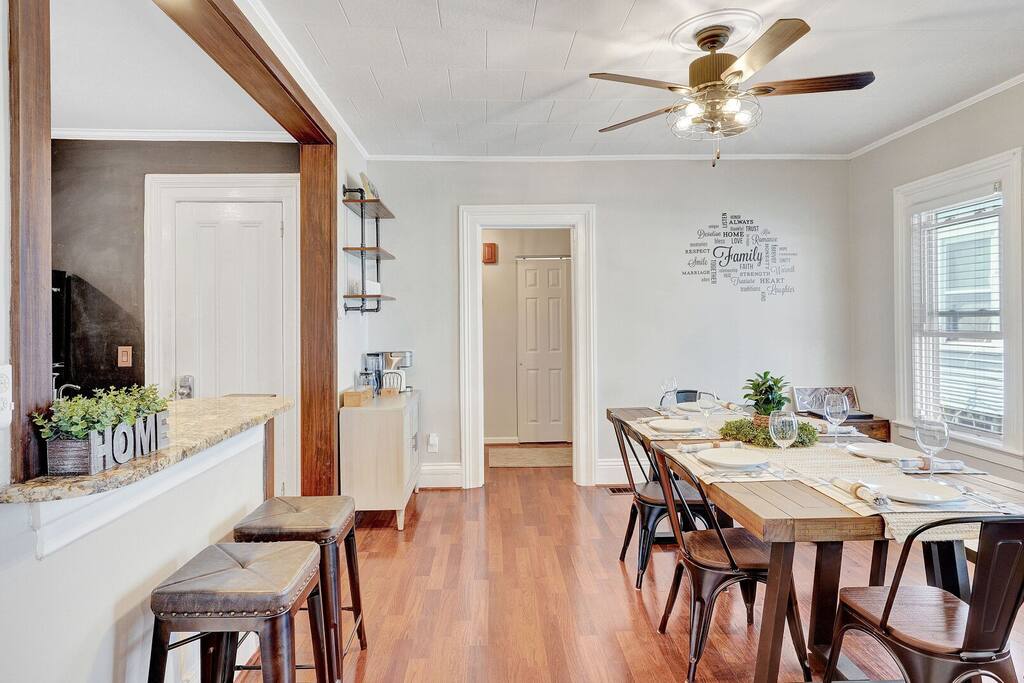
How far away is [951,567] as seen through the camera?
197 centimetres

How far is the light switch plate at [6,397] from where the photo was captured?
1.07m

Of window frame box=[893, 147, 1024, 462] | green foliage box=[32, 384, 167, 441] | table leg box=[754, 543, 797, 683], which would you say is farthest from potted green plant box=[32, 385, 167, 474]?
window frame box=[893, 147, 1024, 462]

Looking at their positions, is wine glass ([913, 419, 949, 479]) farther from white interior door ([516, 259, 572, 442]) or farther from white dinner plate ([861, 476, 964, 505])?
white interior door ([516, 259, 572, 442])

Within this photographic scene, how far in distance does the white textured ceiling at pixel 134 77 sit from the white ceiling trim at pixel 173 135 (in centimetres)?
2

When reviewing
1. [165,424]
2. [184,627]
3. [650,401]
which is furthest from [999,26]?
[184,627]

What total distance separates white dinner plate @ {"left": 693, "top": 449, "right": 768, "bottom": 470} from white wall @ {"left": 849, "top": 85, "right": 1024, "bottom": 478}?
7.33ft

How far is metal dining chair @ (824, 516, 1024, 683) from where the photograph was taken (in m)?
1.39

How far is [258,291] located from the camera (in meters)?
3.54

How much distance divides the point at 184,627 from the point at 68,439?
52 centimetres

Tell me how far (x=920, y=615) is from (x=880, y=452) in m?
0.75

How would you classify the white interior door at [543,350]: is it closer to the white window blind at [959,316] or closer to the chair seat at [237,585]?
the white window blind at [959,316]

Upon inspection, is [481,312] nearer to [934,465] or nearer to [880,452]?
[880,452]

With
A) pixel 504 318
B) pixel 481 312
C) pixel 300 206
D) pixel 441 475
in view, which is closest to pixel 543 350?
pixel 504 318

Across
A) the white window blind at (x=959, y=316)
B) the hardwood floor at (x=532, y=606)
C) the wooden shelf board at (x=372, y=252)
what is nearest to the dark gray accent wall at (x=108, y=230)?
the wooden shelf board at (x=372, y=252)
